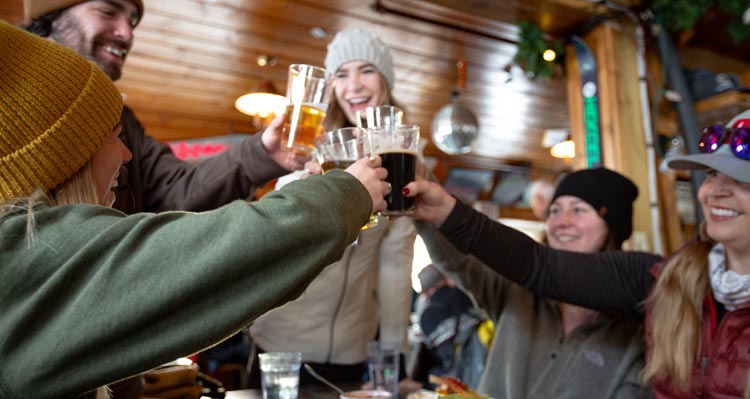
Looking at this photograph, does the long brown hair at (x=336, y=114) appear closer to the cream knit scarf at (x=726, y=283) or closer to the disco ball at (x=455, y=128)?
the cream knit scarf at (x=726, y=283)

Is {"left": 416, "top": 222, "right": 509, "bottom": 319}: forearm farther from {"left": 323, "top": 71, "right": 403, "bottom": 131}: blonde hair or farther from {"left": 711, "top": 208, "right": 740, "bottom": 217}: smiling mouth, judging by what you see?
{"left": 711, "top": 208, "right": 740, "bottom": 217}: smiling mouth

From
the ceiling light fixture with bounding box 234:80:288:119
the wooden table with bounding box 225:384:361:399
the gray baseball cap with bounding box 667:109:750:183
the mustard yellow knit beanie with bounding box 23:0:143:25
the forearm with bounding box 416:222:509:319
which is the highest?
the ceiling light fixture with bounding box 234:80:288:119

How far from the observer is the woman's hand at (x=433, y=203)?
1.39 m

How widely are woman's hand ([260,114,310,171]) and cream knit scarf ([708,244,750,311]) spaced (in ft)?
3.72

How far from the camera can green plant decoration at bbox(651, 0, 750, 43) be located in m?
3.41

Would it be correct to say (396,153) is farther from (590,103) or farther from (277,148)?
(590,103)

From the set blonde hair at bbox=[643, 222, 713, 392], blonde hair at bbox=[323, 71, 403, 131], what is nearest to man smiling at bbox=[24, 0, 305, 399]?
blonde hair at bbox=[323, 71, 403, 131]

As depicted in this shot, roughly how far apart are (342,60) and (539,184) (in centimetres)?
348

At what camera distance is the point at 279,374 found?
126cm

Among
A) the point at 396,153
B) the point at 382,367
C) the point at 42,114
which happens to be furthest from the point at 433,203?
the point at 42,114

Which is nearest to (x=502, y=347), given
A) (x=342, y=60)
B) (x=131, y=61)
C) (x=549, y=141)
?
(x=342, y=60)

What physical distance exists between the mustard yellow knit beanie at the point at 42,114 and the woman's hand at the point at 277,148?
2.52ft

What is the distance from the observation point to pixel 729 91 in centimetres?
339

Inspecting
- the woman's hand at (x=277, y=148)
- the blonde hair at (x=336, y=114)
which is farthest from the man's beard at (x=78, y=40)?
the blonde hair at (x=336, y=114)
